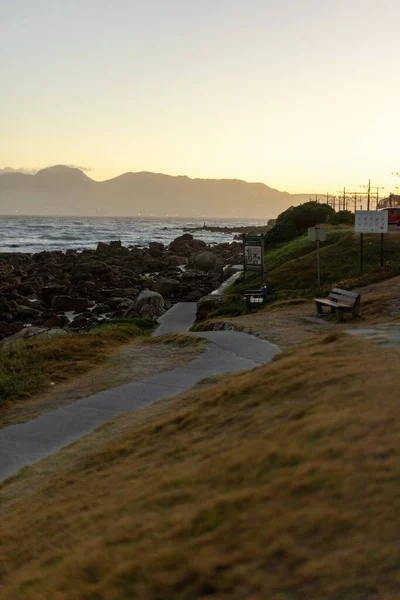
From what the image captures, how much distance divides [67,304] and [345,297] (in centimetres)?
1689

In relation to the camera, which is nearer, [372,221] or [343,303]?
[343,303]

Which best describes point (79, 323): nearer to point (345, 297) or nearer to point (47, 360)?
point (345, 297)

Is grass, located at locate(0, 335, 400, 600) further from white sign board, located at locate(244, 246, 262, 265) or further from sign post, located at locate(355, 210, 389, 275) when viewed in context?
white sign board, located at locate(244, 246, 262, 265)

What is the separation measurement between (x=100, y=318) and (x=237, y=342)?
46.3 ft

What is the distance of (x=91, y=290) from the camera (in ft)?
123

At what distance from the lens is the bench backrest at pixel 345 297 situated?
18266mm

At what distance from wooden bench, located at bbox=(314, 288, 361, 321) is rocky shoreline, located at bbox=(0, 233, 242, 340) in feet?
30.3

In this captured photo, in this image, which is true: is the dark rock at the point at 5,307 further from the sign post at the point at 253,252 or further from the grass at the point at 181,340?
the grass at the point at 181,340

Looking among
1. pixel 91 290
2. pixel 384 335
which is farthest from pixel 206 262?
pixel 384 335

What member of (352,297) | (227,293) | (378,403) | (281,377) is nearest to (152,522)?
(378,403)

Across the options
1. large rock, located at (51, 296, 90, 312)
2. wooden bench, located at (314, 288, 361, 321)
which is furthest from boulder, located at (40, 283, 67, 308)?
wooden bench, located at (314, 288, 361, 321)

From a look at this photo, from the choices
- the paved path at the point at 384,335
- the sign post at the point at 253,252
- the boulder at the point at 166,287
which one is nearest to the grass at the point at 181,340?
the paved path at the point at 384,335

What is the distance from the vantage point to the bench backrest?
59.9 ft

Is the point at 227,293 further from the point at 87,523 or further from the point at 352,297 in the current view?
the point at 87,523
